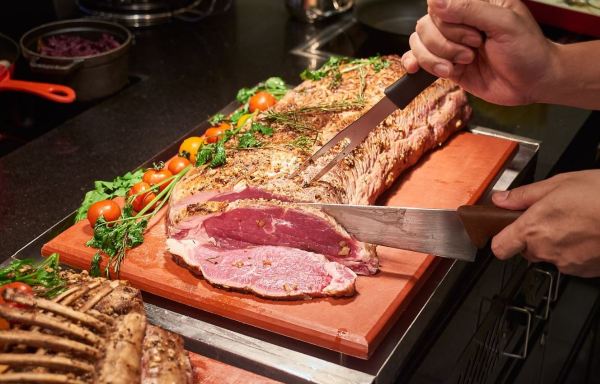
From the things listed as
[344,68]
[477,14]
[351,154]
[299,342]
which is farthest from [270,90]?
[299,342]

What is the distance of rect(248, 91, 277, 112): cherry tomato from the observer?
282cm

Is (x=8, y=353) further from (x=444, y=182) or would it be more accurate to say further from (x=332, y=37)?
(x=332, y=37)

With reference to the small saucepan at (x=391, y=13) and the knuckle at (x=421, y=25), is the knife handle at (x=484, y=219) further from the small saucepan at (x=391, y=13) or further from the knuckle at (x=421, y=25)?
the small saucepan at (x=391, y=13)

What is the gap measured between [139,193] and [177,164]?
21 centimetres

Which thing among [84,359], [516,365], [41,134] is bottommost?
[516,365]

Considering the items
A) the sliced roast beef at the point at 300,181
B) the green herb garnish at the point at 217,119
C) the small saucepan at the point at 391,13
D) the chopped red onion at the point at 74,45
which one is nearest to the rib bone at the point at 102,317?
the sliced roast beef at the point at 300,181

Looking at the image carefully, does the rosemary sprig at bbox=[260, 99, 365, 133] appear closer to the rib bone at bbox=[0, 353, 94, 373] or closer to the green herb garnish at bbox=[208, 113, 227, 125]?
the green herb garnish at bbox=[208, 113, 227, 125]

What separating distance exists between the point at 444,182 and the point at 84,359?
1.45 m

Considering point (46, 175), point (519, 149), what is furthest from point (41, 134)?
point (519, 149)

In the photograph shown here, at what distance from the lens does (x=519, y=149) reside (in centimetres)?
280

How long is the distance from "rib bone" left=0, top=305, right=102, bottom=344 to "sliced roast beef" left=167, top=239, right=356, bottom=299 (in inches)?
22.0

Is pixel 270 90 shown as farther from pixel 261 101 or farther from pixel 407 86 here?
pixel 407 86

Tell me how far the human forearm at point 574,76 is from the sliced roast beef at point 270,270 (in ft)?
2.74

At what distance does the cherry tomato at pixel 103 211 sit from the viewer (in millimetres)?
2262
